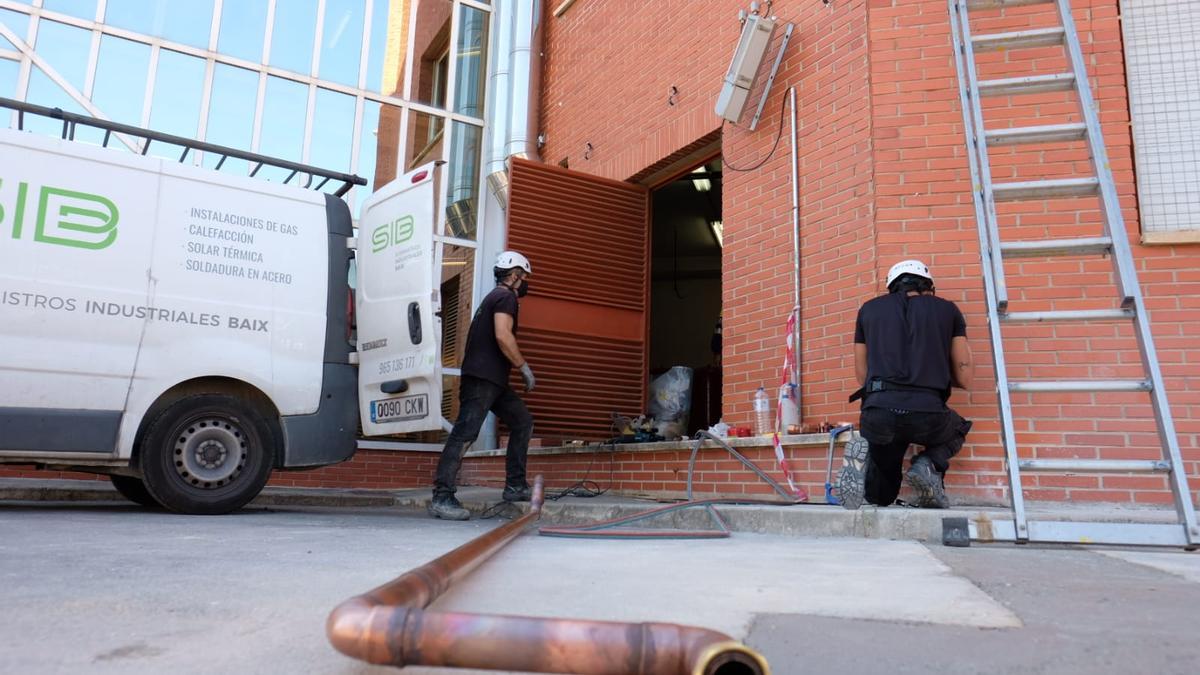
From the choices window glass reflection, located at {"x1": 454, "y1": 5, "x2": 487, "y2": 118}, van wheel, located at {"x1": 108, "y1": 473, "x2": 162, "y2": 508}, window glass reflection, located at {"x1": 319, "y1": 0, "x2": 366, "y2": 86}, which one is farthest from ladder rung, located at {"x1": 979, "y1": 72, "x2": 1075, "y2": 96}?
window glass reflection, located at {"x1": 319, "y1": 0, "x2": 366, "y2": 86}

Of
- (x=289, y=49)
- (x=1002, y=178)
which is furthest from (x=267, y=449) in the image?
(x=289, y=49)

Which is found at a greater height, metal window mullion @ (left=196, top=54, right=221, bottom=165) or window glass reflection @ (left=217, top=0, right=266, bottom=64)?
window glass reflection @ (left=217, top=0, right=266, bottom=64)

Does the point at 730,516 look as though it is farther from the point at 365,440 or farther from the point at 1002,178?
the point at 365,440

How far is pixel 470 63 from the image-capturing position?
10523mm

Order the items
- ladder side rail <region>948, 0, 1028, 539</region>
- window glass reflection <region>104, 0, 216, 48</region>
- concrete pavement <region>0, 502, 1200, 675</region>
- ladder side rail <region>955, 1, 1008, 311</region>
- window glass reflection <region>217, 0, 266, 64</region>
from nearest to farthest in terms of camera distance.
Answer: concrete pavement <region>0, 502, 1200, 675</region> → ladder side rail <region>948, 0, 1028, 539</region> → ladder side rail <region>955, 1, 1008, 311</region> → window glass reflection <region>104, 0, 216, 48</region> → window glass reflection <region>217, 0, 266, 64</region>

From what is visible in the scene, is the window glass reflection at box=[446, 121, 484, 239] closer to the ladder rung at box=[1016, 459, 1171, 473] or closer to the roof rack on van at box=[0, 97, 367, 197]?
the roof rack on van at box=[0, 97, 367, 197]

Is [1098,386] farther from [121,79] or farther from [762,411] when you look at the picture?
[121,79]

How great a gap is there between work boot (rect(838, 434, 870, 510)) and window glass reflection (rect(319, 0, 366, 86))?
7.45m

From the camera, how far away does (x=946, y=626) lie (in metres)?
2.11

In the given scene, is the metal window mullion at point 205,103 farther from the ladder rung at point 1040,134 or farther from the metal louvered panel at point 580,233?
the ladder rung at point 1040,134

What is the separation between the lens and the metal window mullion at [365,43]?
985 cm

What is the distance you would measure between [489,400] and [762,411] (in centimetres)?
185

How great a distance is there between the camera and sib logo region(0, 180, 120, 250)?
4939 mm

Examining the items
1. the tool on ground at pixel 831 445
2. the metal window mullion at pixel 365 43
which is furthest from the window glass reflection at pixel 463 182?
the tool on ground at pixel 831 445
